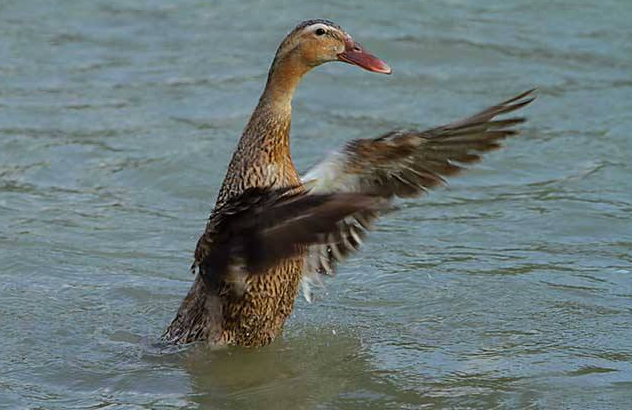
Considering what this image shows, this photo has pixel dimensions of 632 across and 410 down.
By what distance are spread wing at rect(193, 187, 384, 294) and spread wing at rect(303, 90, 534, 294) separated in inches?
23.0

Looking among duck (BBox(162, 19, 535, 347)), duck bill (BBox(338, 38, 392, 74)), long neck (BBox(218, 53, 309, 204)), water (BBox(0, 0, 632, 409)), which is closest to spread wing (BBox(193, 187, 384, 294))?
duck (BBox(162, 19, 535, 347))

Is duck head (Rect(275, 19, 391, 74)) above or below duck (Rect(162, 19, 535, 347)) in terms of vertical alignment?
above

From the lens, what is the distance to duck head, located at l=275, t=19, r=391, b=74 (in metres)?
7.48

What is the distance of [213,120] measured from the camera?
12.0 m

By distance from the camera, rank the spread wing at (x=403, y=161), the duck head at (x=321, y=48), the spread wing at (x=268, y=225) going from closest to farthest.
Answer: the spread wing at (x=268, y=225) < the spread wing at (x=403, y=161) < the duck head at (x=321, y=48)

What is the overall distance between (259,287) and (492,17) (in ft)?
25.5

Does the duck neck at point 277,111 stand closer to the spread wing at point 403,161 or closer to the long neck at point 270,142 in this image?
the long neck at point 270,142

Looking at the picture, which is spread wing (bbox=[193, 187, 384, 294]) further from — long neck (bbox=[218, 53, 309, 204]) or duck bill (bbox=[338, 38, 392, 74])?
duck bill (bbox=[338, 38, 392, 74])

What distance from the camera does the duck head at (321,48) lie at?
7480mm

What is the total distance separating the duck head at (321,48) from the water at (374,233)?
1.59 metres

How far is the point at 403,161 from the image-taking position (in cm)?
754

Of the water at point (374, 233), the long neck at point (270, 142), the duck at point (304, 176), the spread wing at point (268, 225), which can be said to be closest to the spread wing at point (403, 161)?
the duck at point (304, 176)

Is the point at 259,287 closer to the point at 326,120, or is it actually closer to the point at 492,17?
the point at 326,120

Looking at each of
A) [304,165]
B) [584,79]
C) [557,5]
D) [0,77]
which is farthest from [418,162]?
[557,5]
